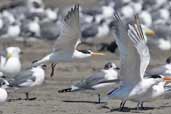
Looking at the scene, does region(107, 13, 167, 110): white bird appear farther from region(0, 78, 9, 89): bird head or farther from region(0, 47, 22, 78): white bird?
region(0, 47, 22, 78): white bird

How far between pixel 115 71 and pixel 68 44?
307 cm

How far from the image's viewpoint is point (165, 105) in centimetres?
1424

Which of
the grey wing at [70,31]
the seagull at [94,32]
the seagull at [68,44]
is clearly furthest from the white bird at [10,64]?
the seagull at [94,32]

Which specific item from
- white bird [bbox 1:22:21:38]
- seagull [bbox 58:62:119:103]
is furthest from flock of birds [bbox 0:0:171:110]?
white bird [bbox 1:22:21:38]

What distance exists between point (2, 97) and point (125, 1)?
35067 millimetres

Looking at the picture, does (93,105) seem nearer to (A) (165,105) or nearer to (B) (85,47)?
(A) (165,105)

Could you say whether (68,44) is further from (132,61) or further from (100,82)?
(132,61)

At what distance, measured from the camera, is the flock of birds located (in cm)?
1267

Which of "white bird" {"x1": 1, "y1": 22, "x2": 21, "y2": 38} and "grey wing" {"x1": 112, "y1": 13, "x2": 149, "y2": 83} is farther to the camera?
"white bird" {"x1": 1, "y1": 22, "x2": 21, "y2": 38}

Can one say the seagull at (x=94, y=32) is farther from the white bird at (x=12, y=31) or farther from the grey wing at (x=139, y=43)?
the grey wing at (x=139, y=43)

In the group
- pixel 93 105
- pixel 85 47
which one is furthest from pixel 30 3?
pixel 93 105

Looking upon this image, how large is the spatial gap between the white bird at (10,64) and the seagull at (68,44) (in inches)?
31.0

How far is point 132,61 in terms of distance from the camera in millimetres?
12836

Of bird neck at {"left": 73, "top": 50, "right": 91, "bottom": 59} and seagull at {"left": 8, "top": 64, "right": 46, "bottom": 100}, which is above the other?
bird neck at {"left": 73, "top": 50, "right": 91, "bottom": 59}
